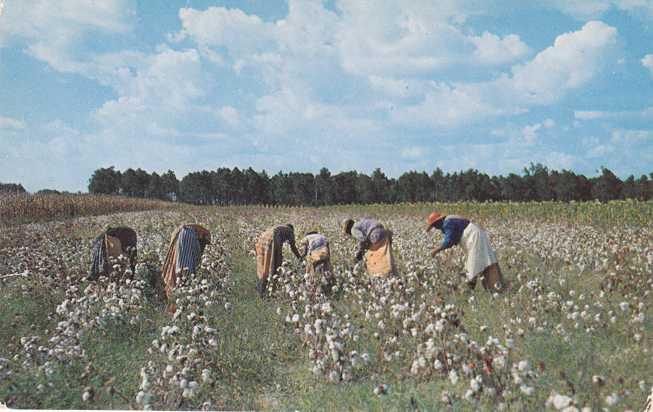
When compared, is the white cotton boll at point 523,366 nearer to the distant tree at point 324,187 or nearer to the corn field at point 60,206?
the distant tree at point 324,187

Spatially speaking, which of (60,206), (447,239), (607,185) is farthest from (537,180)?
(60,206)

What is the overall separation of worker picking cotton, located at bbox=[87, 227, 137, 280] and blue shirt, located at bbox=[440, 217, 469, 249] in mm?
3580

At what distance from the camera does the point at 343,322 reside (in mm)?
5141

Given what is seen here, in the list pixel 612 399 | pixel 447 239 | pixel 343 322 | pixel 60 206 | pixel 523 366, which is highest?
Answer: pixel 60 206

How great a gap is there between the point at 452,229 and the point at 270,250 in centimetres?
226

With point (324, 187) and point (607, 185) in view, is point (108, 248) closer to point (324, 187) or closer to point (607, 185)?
point (324, 187)

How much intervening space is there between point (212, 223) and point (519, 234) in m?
3.70

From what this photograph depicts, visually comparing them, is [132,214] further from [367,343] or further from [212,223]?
[367,343]

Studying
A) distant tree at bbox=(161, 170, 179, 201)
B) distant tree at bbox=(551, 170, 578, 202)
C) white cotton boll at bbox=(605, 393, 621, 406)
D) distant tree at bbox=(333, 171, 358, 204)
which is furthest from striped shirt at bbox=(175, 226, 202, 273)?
white cotton boll at bbox=(605, 393, 621, 406)

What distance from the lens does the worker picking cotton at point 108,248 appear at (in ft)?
21.0

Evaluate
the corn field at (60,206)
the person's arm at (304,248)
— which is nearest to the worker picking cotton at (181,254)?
the corn field at (60,206)

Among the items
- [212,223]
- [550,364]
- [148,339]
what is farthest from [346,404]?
[212,223]

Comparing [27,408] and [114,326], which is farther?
[114,326]

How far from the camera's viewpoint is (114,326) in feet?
17.3
